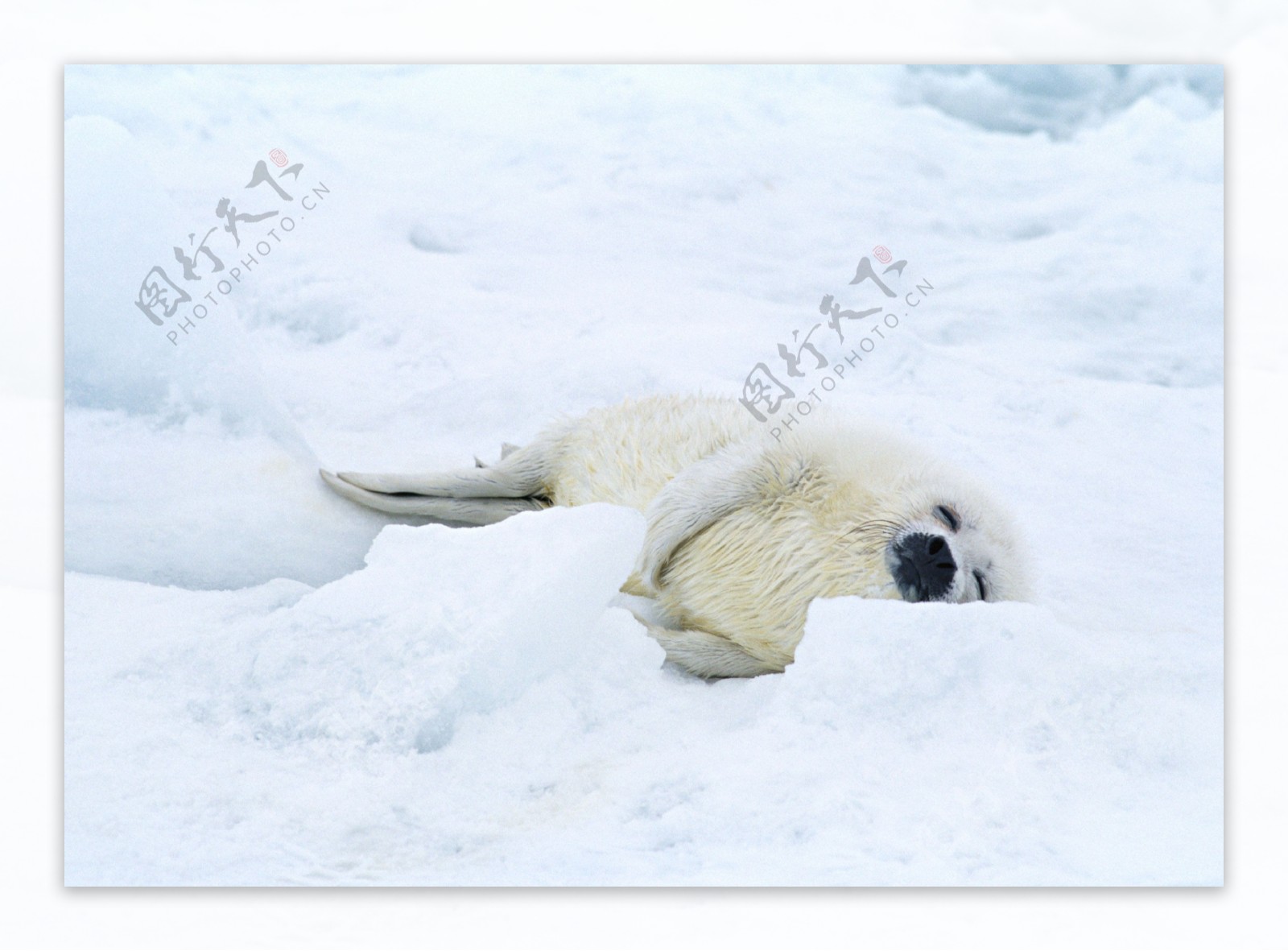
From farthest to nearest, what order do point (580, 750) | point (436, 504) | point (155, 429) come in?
point (436, 504) < point (155, 429) < point (580, 750)

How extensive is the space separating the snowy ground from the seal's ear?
11 centimetres

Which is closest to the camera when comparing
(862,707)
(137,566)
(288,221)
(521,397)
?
(862,707)

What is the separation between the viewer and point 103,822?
2.77m

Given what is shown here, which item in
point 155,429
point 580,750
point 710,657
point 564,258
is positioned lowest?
point 580,750

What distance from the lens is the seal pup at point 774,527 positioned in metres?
2.88

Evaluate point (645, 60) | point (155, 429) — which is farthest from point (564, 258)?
point (155, 429)

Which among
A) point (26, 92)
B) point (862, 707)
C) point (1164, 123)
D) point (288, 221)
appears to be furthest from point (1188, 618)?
point (26, 92)

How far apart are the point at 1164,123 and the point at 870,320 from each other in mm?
848

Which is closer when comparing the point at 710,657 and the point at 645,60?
the point at 710,657

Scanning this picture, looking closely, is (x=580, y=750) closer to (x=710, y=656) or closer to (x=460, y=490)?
(x=710, y=656)

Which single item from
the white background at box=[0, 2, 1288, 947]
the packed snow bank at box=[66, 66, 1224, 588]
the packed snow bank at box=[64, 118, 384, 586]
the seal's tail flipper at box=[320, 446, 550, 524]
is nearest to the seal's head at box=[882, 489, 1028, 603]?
the packed snow bank at box=[66, 66, 1224, 588]

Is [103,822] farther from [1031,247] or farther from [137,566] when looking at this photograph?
[1031,247]

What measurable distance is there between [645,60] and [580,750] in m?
1.63

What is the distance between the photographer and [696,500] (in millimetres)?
3016
